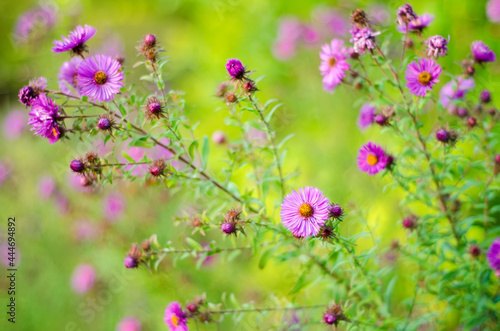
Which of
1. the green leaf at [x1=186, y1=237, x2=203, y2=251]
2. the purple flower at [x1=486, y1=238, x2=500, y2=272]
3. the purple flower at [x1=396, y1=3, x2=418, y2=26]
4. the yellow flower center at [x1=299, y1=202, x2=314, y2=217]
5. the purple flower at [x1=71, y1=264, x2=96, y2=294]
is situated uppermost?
the purple flower at [x1=71, y1=264, x2=96, y2=294]

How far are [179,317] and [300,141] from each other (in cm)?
135

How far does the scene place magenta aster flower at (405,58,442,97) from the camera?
2.66ft

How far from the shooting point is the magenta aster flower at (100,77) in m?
0.78

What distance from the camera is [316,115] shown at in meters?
2.11

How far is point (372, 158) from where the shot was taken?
34.2 inches

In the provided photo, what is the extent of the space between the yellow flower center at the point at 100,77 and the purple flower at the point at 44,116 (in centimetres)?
8

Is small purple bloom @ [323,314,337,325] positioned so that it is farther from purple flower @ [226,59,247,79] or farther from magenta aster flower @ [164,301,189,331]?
purple flower @ [226,59,247,79]

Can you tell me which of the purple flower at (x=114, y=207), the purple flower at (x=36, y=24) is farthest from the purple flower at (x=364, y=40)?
the purple flower at (x=36, y=24)

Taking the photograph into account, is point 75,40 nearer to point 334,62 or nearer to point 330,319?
point 334,62

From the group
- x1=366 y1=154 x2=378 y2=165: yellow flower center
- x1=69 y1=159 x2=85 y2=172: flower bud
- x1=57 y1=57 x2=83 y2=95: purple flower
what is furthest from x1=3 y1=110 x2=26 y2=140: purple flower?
x1=366 y1=154 x2=378 y2=165: yellow flower center

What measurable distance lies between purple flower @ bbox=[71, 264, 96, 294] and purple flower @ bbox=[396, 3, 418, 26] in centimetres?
149

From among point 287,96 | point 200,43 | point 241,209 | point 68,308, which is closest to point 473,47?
point 241,209

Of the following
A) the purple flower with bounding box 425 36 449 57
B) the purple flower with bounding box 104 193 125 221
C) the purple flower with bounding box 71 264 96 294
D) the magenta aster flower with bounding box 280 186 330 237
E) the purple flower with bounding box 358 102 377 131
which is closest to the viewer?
the magenta aster flower with bounding box 280 186 330 237

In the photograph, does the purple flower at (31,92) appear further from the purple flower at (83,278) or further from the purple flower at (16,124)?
the purple flower at (16,124)
